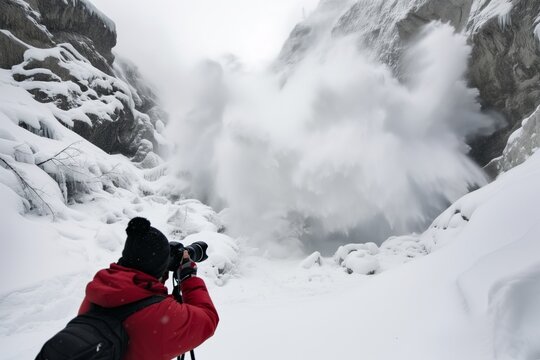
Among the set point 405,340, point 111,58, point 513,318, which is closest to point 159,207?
Result: point 405,340

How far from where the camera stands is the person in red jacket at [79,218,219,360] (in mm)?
1271

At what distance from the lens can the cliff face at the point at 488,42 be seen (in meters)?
16.1

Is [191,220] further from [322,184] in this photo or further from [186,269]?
[186,269]

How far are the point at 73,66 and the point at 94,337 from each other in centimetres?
2518

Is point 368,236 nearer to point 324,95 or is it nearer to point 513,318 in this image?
point 324,95

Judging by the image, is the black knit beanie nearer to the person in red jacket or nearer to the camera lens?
the person in red jacket

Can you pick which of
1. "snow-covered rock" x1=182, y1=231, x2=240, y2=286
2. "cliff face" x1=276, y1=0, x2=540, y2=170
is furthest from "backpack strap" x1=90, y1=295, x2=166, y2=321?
"cliff face" x1=276, y1=0, x2=540, y2=170

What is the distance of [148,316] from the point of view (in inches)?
51.3

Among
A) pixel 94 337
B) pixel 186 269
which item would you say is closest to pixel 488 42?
pixel 186 269

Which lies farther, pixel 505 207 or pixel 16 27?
pixel 16 27

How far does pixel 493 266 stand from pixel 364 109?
19.8 m

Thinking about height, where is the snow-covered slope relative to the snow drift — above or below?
below

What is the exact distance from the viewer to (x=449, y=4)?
2153 centimetres

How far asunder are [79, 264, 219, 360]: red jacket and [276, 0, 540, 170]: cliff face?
20726mm
